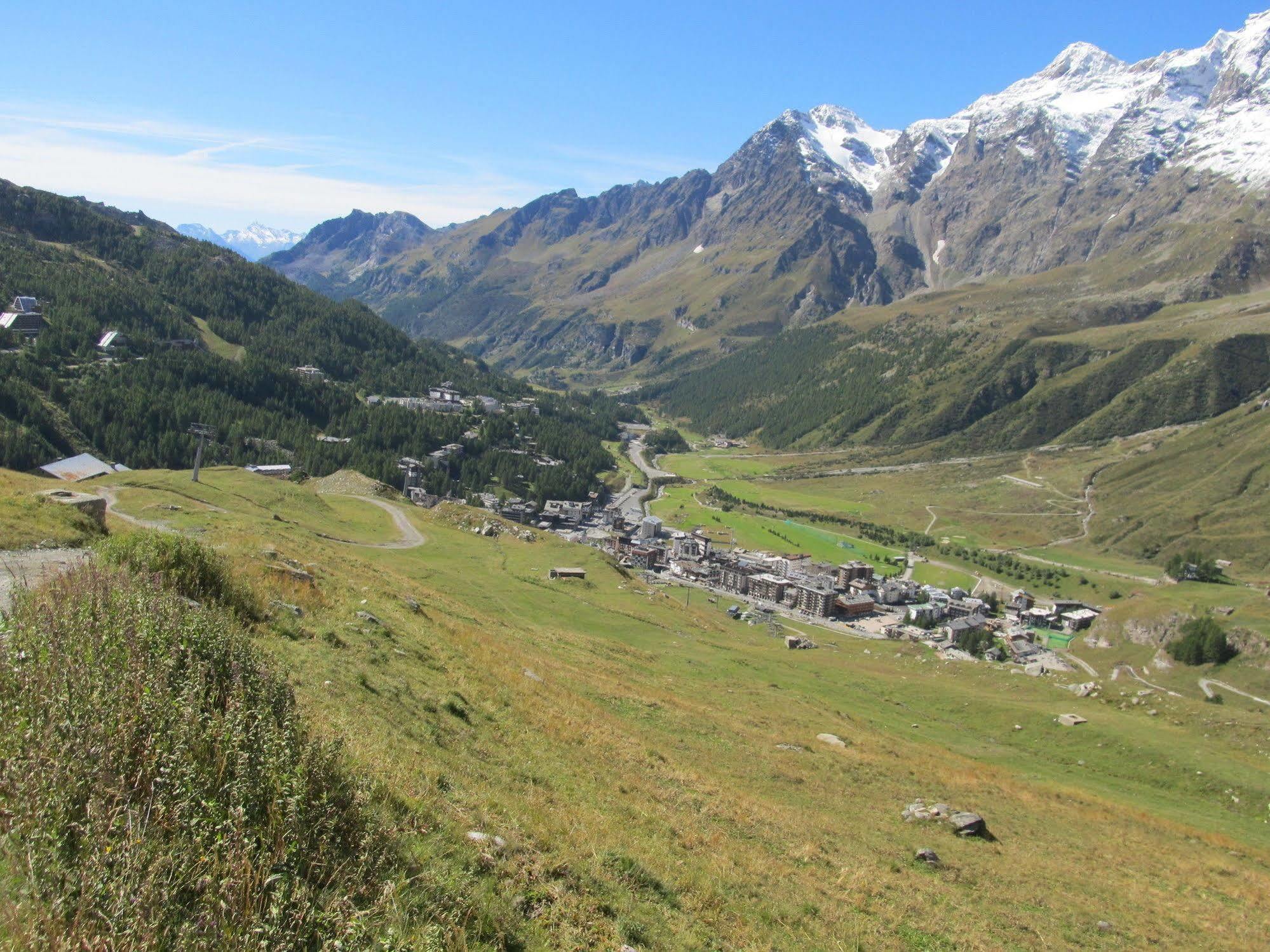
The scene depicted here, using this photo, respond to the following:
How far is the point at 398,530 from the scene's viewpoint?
7175 cm

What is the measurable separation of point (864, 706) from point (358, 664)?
40.3 metres

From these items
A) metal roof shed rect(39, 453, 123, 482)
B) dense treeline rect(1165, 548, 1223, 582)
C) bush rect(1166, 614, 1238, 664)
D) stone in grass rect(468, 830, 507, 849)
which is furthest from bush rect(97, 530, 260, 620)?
dense treeline rect(1165, 548, 1223, 582)

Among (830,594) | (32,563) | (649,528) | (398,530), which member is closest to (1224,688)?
(830,594)

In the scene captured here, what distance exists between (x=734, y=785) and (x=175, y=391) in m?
139

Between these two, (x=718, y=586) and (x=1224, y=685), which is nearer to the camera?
(x=1224, y=685)

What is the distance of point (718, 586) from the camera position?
383ft

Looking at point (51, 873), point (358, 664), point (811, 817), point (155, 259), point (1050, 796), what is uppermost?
point (155, 259)

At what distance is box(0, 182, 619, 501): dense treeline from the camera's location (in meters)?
107

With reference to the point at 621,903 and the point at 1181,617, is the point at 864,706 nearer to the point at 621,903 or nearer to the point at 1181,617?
the point at 621,903

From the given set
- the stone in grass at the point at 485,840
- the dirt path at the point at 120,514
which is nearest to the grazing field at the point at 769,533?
the dirt path at the point at 120,514

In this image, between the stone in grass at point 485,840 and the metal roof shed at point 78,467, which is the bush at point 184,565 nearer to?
the stone in grass at point 485,840

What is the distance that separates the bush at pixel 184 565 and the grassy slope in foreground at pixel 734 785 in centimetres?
145

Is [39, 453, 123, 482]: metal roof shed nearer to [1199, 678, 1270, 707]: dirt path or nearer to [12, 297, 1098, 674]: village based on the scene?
[12, 297, 1098, 674]: village

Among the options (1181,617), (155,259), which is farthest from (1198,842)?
(155,259)
